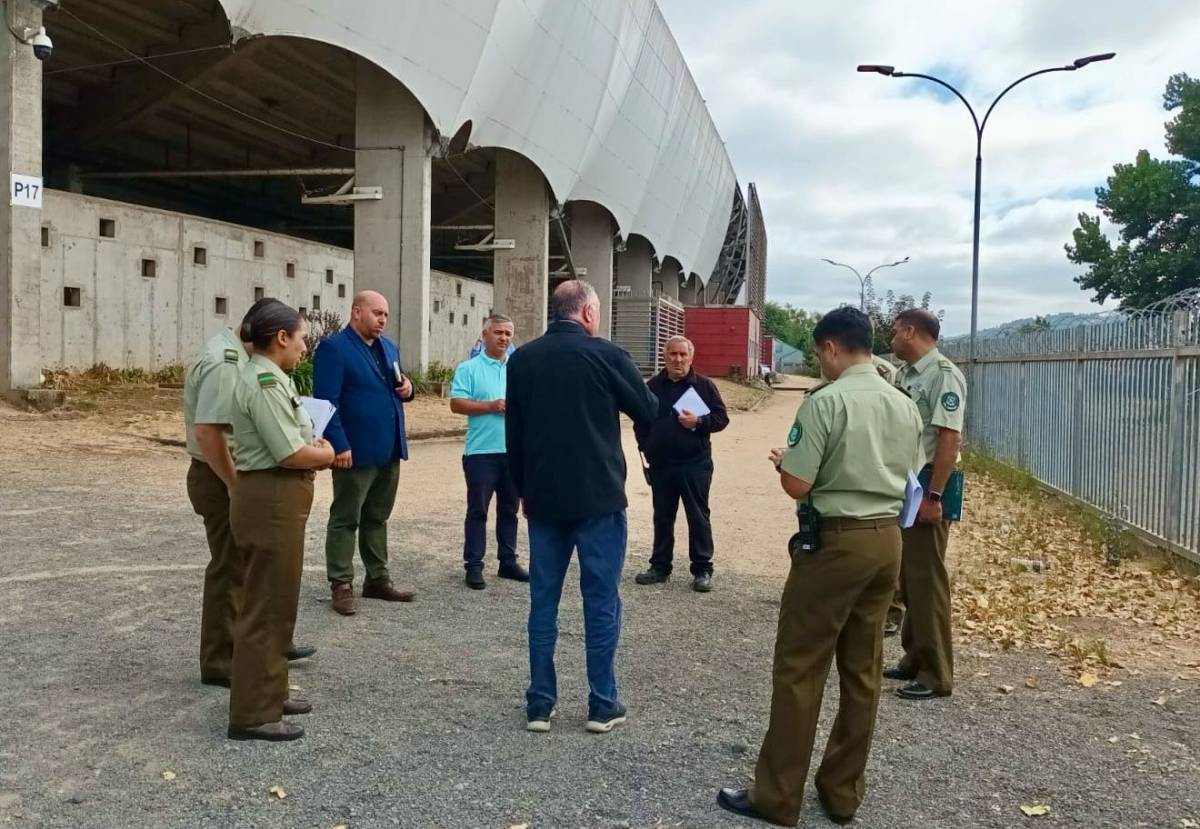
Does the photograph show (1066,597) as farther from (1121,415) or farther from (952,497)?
(1121,415)

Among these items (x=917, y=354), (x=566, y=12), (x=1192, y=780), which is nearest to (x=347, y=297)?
(x=566, y=12)

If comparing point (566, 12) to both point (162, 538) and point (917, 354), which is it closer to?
point (162, 538)

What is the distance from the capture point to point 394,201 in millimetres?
21047

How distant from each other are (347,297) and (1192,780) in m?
24.3

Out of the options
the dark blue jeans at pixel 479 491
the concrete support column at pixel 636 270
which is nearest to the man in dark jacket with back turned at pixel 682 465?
the dark blue jeans at pixel 479 491

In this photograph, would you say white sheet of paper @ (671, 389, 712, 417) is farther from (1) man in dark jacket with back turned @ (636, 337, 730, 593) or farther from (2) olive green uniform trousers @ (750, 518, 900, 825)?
(2) olive green uniform trousers @ (750, 518, 900, 825)

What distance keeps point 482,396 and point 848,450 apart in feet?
12.4

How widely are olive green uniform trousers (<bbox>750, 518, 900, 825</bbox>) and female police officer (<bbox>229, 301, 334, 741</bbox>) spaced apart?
190cm

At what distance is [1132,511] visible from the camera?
8.70 m

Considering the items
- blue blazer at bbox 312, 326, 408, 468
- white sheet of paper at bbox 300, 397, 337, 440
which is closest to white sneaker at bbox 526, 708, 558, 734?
white sheet of paper at bbox 300, 397, 337, 440

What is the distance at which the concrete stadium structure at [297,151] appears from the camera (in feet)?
56.7

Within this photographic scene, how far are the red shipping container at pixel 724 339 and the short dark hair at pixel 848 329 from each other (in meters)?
38.5

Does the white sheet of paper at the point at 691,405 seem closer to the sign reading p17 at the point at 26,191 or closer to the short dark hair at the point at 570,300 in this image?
the short dark hair at the point at 570,300

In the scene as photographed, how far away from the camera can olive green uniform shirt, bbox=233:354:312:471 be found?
3803mm
